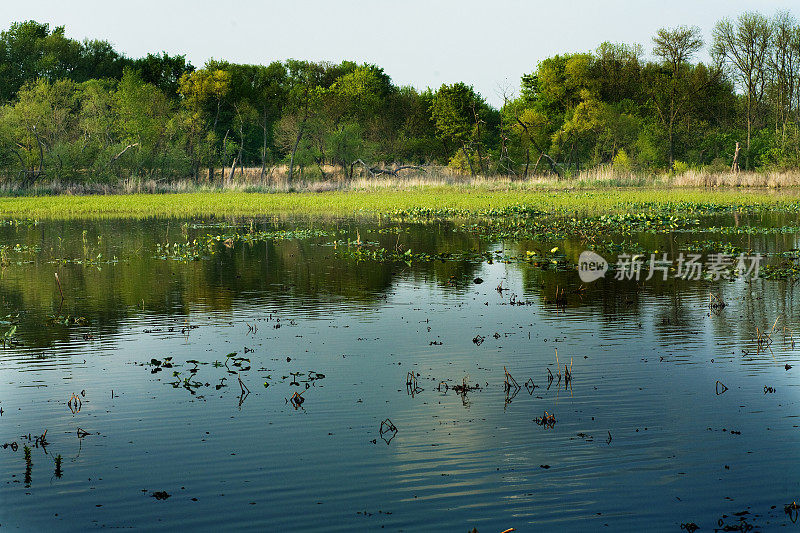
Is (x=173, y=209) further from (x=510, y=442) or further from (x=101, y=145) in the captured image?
(x=510, y=442)

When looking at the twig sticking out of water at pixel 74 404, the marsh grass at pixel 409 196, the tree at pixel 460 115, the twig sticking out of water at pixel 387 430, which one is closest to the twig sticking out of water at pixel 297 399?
the twig sticking out of water at pixel 387 430

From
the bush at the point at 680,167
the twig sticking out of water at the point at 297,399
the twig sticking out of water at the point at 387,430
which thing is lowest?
the twig sticking out of water at the point at 387,430

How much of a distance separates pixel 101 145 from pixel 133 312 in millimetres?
58527

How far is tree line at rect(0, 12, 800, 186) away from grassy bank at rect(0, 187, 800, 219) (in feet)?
40.5

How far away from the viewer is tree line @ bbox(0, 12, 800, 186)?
236 ft

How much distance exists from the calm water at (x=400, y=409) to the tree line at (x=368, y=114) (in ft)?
173

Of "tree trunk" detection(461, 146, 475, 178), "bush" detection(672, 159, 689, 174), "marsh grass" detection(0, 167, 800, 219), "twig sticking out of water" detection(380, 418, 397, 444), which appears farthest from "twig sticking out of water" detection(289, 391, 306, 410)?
"bush" detection(672, 159, 689, 174)

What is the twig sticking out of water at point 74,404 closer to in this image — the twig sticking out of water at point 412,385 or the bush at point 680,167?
the twig sticking out of water at point 412,385

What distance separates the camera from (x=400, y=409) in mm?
9547

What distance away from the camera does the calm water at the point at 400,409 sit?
23.2 ft

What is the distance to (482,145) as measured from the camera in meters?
92.4

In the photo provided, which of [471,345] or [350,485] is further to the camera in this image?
[471,345]

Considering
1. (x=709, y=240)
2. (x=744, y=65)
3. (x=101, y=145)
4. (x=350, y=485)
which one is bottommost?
(x=350, y=485)

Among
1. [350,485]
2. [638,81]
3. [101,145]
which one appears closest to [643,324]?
[350,485]
